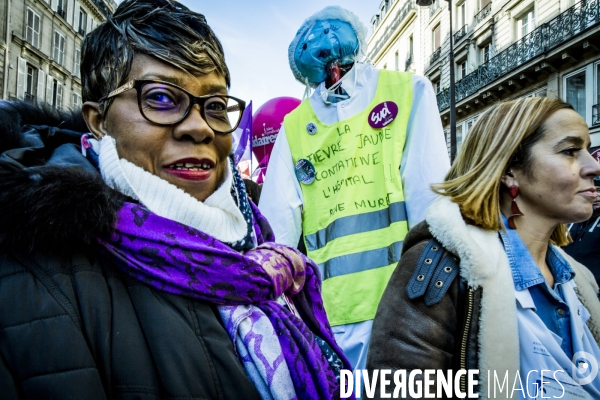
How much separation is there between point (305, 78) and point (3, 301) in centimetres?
256

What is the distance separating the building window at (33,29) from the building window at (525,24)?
2558cm

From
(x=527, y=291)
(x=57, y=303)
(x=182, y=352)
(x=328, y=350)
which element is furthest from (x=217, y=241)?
(x=527, y=291)

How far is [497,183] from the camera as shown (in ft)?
6.67

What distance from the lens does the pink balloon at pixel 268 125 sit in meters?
5.83

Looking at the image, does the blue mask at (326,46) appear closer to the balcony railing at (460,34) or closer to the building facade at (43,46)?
the building facade at (43,46)

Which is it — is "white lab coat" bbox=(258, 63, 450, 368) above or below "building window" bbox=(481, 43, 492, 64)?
below

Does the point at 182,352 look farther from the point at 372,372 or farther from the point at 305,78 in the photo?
the point at 305,78

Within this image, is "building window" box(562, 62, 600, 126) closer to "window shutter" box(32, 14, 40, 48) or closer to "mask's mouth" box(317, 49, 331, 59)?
"mask's mouth" box(317, 49, 331, 59)

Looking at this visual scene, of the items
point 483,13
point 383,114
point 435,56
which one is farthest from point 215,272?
point 435,56

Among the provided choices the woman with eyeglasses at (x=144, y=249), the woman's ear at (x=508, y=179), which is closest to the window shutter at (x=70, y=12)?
the woman with eyeglasses at (x=144, y=249)

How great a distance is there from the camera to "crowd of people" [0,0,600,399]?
103cm

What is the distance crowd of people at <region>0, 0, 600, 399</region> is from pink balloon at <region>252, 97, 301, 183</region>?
348 centimetres

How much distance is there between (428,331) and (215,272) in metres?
0.87

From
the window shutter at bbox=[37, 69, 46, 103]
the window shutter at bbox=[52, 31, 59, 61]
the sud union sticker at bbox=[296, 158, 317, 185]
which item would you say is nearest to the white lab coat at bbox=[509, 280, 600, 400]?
the sud union sticker at bbox=[296, 158, 317, 185]
